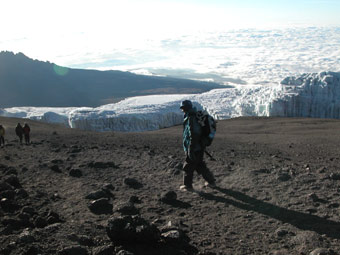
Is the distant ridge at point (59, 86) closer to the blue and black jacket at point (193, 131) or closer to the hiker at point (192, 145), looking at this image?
the hiker at point (192, 145)

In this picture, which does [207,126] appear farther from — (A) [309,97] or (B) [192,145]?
(A) [309,97]

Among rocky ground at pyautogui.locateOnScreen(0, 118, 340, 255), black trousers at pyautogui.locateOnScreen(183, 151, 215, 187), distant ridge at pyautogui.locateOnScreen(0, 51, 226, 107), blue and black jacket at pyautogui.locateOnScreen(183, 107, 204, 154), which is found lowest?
rocky ground at pyautogui.locateOnScreen(0, 118, 340, 255)

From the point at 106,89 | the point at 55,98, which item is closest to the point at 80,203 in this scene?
the point at 55,98

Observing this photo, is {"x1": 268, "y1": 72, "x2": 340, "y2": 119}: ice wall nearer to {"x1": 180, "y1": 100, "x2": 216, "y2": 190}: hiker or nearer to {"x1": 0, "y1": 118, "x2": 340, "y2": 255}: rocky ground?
{"x1": 0, "y1": 118, "x2": 340, "y2": 255}: rocky ground

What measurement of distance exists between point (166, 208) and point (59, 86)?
73.1 meters

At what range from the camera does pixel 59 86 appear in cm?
7419

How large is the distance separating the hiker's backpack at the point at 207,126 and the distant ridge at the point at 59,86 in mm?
63445

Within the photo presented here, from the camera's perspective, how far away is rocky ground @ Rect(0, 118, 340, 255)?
346 cm

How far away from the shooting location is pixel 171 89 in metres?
75.9

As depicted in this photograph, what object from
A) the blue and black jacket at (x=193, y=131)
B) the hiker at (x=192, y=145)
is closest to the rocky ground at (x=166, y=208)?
the hiker at (x=192, y=145)

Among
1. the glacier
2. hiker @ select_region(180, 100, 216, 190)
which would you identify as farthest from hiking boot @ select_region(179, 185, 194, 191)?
the glacier

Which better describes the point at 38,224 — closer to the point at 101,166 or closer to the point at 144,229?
the point at 144,229

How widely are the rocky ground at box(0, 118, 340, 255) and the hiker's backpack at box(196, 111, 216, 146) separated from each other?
0.75m

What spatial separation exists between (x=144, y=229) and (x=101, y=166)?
4.00 meters
